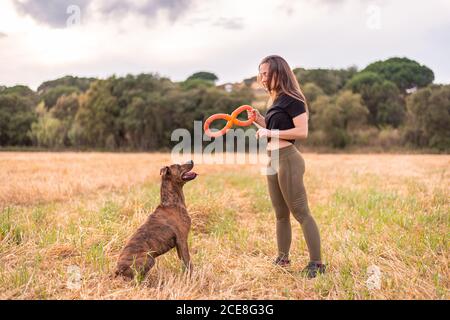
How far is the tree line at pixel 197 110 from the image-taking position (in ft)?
124

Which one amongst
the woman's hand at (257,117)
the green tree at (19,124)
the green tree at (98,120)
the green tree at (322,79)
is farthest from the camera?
the green tree at (322,79)

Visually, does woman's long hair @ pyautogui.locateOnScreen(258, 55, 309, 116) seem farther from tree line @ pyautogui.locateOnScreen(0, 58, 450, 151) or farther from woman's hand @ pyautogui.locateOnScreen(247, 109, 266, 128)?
tree line @ pyautogui.locateOnScreen(0, 58, 450, 151)

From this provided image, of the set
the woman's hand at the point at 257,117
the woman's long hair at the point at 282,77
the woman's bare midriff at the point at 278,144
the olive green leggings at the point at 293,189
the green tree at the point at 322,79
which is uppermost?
the green tree at the point at 322,79

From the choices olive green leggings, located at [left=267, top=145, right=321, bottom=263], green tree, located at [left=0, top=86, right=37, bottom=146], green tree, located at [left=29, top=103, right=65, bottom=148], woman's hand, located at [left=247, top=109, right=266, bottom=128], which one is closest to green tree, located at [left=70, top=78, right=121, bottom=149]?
green tree, located at [left=29, top=103, right=65, bottom=148]

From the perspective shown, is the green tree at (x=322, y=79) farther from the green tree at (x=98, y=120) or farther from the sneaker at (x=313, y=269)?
the sneaker at (x=313, y=269)

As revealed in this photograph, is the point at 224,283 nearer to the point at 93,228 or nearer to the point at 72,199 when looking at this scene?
the point at 93,228

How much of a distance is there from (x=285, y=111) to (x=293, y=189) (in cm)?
82

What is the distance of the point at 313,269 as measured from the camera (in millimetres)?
4285

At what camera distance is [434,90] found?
3622cm

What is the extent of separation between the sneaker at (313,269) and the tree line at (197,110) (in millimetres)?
35776

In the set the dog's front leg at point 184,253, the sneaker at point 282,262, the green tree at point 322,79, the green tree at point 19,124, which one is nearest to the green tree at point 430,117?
the green tree at point 322,79

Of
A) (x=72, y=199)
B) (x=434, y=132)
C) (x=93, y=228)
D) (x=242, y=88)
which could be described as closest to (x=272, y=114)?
(x=93, y=228)

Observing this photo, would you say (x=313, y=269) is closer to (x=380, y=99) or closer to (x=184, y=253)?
(x=184, y=253)
